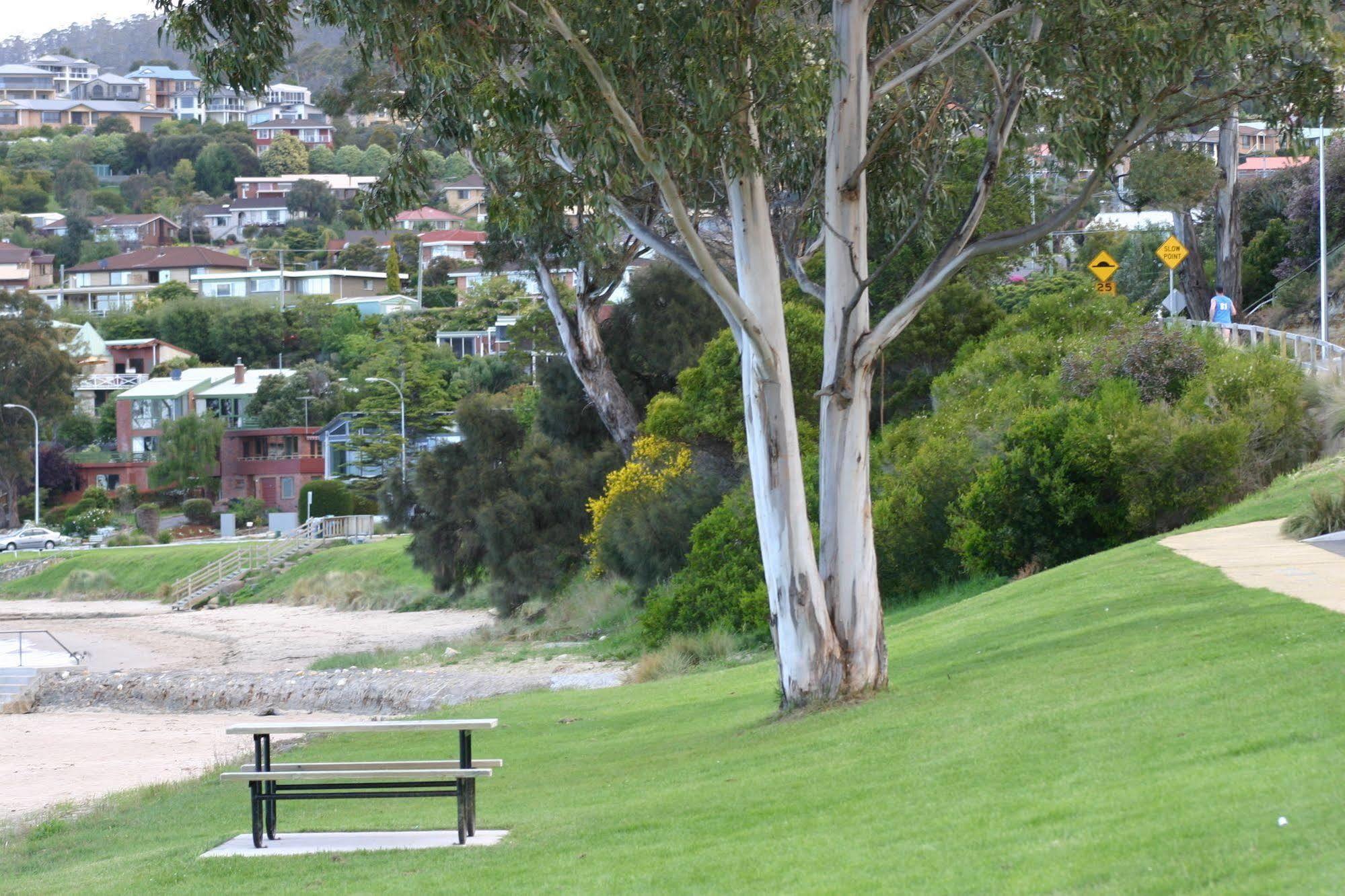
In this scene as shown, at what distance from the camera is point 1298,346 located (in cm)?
2786

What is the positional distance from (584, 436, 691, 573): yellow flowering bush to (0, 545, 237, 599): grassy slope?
108ft

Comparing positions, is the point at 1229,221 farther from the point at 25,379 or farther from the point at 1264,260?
the point at 25,379

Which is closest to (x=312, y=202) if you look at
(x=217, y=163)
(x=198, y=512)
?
(x=217, y=163)

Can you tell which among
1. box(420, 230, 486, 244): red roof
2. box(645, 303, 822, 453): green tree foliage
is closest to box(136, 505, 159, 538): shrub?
box(645, 303, 822, 453): green tree foliage

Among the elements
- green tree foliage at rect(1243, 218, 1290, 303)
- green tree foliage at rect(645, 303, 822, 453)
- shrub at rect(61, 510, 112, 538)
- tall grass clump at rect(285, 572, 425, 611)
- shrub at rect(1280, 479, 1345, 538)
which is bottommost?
tall grass clump at rect(285, 572, 425, 611)

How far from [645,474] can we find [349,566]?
2839 cm

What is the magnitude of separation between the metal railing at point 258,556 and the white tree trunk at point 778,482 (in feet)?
154

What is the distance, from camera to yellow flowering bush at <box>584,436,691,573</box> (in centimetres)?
3412

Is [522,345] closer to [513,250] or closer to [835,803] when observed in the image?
[513,250]

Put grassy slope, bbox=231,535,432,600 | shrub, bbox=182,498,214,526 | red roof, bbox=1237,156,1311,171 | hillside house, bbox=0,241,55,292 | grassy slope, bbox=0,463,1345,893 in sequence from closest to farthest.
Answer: grassy slope, bbox=0,463,1345,893 < grassy slope, bbox=231,535,432,600 < shrub, bbox=182,498,214,526 < red roof, bbox=1237,156,1311,171 < hillside house, bbox=0,241,55,292

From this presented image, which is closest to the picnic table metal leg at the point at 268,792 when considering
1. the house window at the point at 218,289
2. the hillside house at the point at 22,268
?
the house window at the point at 218,289

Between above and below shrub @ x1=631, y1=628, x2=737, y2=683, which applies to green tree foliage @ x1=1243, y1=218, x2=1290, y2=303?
above

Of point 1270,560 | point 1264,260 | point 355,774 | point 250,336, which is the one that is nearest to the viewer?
point 355,774

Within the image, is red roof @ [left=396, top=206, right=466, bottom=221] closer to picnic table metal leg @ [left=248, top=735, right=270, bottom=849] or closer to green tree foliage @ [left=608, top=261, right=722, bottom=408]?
green tree foliage @ [left=608, top=261, right=722, bottom=408]
